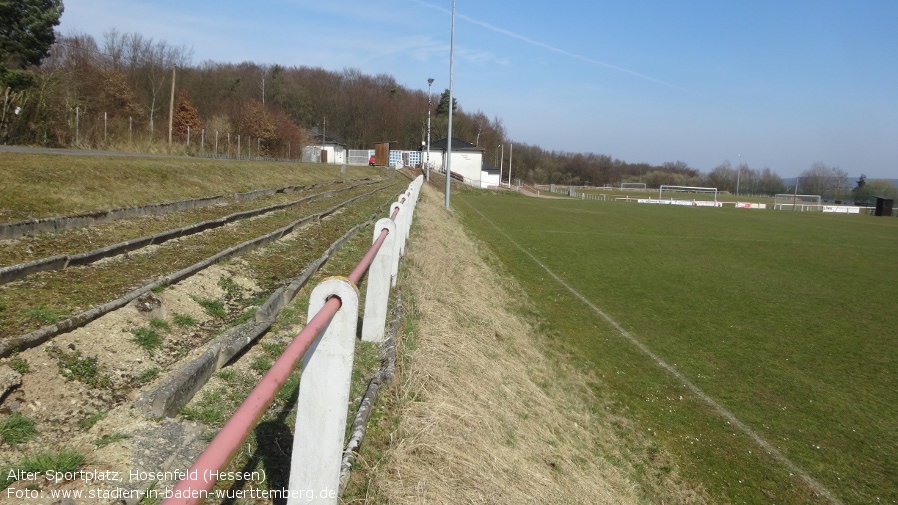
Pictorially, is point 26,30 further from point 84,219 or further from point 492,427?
point 492,427

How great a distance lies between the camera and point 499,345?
7.02 m

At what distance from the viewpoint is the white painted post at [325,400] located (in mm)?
2225

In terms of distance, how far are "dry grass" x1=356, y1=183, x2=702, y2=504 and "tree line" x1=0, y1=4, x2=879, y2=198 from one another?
66.4 ft

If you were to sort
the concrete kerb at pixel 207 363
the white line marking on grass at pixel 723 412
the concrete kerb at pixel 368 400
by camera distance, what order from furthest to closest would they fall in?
the white line marking on grass at pixel 723 412, the concrete kerb at pixel 207 363, the concrete kerb at pixel 368 400

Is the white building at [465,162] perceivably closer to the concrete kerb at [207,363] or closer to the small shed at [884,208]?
the small shed at [884,208]

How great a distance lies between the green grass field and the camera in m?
5.91

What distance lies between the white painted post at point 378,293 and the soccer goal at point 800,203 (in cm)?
7097

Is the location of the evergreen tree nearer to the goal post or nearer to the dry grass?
the dry grass

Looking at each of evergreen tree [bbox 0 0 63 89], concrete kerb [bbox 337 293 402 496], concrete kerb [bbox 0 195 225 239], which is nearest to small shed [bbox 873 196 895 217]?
concrete kerb [bbox 0 195 225 239]

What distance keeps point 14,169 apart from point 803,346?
12.7 metres

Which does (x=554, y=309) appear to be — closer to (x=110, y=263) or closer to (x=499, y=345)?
(x=499, y=345)

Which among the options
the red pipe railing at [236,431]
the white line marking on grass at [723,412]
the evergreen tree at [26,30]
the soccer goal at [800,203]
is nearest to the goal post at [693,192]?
the soccer goal at [800,203]

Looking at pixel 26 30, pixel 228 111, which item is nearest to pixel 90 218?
pixel 26 30

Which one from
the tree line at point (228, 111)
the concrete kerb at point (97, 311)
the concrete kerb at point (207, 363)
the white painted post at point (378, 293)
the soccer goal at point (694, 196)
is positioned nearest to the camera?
the concrete kerb at point (207, 363)
